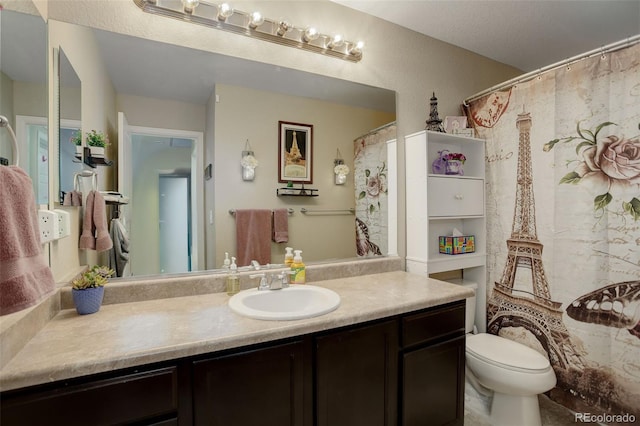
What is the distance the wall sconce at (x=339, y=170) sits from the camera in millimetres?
1776

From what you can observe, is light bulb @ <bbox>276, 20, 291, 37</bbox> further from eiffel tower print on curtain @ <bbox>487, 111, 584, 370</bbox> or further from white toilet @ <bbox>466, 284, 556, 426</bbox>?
white toilet @ <bbox>466, 284, 556, 426</bbox>

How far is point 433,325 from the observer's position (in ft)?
4.52

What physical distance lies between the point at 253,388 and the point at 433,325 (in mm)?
858

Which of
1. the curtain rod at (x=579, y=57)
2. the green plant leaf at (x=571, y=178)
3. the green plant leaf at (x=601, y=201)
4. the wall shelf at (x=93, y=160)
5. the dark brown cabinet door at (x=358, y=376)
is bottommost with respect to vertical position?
the dark brown cabinet door at (x=358, y=376)

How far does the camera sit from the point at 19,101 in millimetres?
836

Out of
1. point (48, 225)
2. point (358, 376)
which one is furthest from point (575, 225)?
point (48, 225)

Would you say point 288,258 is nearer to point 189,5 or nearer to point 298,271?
point 298,271

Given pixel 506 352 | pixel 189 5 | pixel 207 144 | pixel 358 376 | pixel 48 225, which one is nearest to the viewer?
pixel 48 225

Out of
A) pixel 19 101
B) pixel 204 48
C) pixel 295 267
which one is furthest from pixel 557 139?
pixel 19 101

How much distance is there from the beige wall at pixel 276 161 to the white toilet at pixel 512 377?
3.19 ft

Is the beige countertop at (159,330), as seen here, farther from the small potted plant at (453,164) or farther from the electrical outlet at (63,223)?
the small potted plant at (453,164)

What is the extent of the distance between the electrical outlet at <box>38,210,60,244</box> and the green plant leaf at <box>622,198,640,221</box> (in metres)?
2.48

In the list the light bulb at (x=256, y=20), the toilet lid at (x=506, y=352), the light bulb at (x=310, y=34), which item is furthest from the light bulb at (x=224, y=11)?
the toilet lid at (x=506, y=352)

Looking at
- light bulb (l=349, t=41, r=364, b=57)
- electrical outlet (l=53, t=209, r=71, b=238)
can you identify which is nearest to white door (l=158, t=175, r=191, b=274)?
electrical outlet (l=53, t=209, r=71, b=238)
